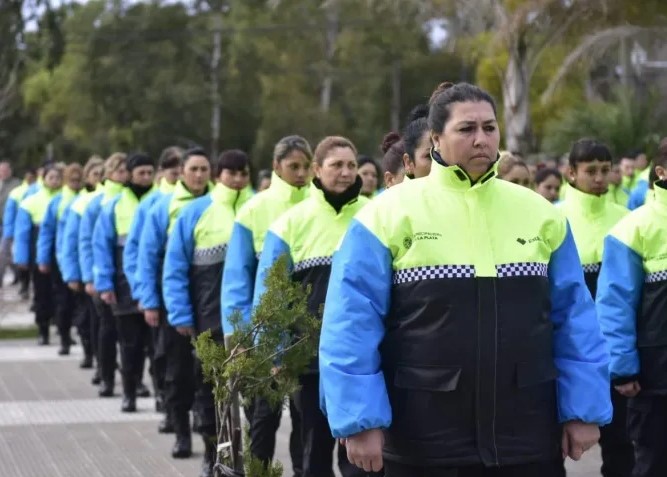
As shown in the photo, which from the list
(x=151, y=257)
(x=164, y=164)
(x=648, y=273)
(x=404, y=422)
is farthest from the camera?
(x=164, y=164)

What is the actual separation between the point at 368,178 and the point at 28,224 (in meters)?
8.31

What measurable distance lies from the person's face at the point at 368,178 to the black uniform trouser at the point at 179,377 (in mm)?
2241

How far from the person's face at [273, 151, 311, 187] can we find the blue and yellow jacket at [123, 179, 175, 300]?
2610 millimetres

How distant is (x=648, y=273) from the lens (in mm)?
7746

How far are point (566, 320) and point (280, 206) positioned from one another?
154 inches

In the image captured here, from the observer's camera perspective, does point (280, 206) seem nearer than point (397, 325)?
No

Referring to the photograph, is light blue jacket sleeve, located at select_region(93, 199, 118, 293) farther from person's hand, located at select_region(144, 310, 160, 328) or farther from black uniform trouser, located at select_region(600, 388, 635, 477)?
black uniform trouser, located at select_region(600, 388, 635, 477)

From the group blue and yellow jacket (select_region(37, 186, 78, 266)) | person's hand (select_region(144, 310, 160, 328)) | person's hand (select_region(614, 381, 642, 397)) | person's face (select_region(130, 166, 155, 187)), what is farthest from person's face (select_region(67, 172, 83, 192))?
person's hand (select_region(614, 381, 642, 397))

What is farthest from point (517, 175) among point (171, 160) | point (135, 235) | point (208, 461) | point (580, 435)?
point (580, 435)

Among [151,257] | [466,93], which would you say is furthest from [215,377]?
[151,257]

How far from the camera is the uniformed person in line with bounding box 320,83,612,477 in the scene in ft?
17.5

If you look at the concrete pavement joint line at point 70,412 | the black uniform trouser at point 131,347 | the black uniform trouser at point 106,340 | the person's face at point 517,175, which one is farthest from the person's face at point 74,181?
the person's face at point 517,175

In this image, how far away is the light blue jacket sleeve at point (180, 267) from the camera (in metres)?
10.3

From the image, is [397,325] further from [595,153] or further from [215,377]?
[595,153]
